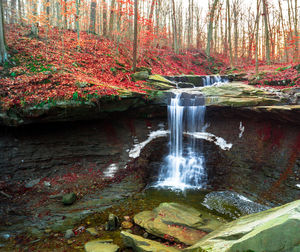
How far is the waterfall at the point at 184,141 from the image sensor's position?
942 cm

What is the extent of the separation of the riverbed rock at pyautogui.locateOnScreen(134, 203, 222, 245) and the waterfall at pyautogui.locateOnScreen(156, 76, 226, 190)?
3.26 m

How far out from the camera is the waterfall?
9422 mm

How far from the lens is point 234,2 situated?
23.6 metres

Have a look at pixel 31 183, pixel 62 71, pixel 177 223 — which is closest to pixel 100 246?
pixel 177 223

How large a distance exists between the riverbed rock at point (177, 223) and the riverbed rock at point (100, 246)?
107cm

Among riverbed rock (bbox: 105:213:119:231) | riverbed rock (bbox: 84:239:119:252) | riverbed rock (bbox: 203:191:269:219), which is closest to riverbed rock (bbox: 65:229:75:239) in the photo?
riverbed rock (bbox: 84:239:119:252)

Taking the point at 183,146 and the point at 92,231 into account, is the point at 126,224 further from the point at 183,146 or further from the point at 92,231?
the point at 183,146

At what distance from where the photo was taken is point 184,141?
32.8 feet

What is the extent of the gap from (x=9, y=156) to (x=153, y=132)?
6524mm

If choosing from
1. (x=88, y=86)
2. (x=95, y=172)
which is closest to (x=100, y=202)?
(x=95, y=172)

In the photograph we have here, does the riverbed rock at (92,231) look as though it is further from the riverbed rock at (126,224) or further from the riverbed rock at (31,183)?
the riverbed rock at (31,183)

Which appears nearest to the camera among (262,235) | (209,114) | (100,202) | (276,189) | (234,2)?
(262,235)

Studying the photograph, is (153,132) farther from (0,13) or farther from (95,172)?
(0,13)

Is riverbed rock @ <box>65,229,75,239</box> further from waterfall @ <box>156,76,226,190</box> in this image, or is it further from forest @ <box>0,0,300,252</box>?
waterfall @ <box>156,76,226,190</box>
